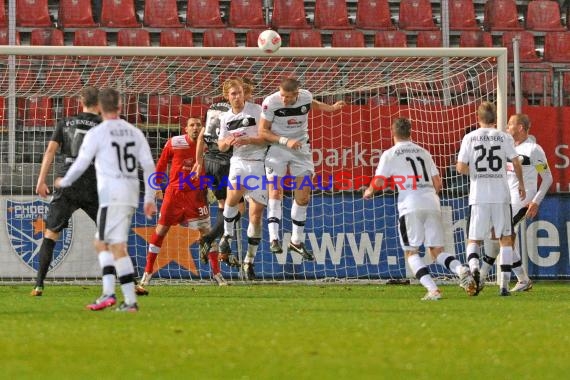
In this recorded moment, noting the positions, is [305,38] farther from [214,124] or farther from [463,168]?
[463,168]

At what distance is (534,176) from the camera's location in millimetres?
13523

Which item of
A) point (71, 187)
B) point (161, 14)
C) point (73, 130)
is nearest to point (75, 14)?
point (161, 14)

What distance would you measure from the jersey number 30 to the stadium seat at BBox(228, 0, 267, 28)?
38.2 ft

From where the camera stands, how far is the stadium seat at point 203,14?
2023 cm

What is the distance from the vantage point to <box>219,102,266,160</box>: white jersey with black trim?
41.8 ft

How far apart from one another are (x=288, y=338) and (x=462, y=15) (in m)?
14.9

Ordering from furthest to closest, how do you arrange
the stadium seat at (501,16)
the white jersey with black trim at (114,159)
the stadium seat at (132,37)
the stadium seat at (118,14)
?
the stadium seat at (501,16) → the stadium seat at (118,14) → the stadium seat at (132,37) → the white jersey with black trim at (114,159)

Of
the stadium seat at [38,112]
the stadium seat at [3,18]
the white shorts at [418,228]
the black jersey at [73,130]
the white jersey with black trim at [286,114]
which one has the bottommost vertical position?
the white shorts at [418,228]

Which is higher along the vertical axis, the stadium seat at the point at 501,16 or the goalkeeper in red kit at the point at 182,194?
the stadium seat at the point at 501,16

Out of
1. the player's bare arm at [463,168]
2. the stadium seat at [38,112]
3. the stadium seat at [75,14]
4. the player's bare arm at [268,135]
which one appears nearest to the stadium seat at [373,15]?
the stadium seat at [75,14]

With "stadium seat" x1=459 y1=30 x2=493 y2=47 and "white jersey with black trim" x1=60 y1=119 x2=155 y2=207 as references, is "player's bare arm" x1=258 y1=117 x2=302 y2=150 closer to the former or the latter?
"white jersey with black trim" x1=60 y1=119 x2=155 y2=207

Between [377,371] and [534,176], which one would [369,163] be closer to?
[534,176]

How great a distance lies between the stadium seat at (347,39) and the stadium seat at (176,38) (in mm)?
2575

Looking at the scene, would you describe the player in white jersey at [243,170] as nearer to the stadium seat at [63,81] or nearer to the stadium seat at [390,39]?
the stadium seat at [63,81]
